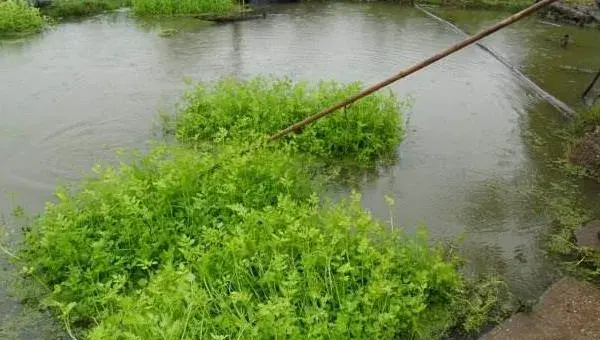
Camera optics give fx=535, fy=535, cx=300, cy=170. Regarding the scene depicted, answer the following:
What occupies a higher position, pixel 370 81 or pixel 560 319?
pixel 370 81

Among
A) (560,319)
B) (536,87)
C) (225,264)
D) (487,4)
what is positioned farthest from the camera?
(487,4)

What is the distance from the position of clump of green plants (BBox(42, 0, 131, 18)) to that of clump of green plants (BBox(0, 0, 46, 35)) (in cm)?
141

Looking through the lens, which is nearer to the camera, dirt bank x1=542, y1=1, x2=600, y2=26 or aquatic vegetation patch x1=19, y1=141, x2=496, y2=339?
aquatic vegetation patch x1=19, y1=141, x2=496, y2=339

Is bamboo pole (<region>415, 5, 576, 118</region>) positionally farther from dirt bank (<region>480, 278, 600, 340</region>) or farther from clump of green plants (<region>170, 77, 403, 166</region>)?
dirt bank (<region>480, 278, 600, 340</region>)

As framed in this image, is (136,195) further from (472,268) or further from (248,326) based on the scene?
(472,268)

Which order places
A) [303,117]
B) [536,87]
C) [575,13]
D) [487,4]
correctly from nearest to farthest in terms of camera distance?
[303,117] → [536,87] → [575,13] → [487,4]

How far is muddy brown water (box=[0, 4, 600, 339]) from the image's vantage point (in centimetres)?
589

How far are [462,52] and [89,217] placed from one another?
33.5 feet

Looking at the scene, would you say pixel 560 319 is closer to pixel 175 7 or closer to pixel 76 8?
pixel 175 7

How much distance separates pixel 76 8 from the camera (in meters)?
15.4

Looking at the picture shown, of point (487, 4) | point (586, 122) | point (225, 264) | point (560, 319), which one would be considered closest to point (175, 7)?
point (487, 4)

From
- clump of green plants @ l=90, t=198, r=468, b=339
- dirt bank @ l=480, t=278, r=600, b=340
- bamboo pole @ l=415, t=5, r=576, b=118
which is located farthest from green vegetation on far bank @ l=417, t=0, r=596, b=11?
clump of green plants @ l=90, t=198, r=468, b=339

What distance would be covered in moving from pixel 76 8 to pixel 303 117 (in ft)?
36.8

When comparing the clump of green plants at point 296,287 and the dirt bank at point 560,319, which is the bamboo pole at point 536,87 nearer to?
the dirt bank at point 560,319
